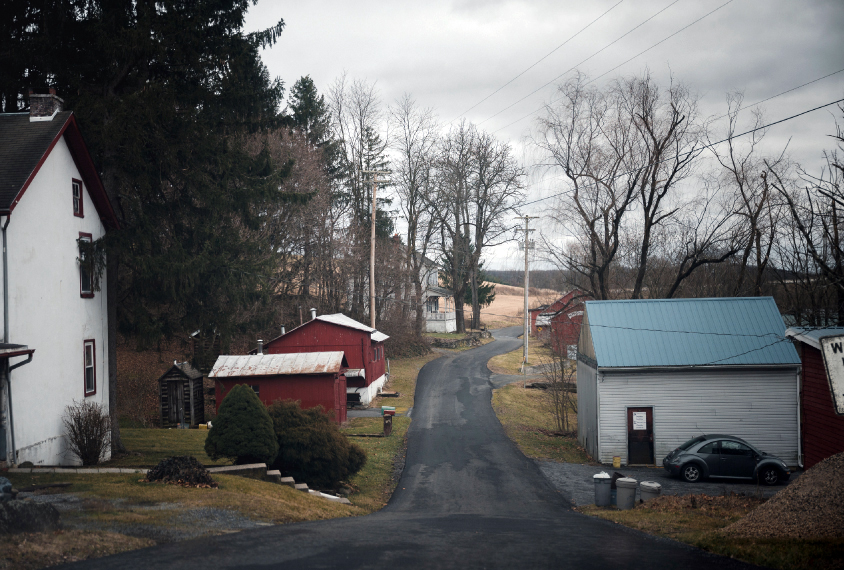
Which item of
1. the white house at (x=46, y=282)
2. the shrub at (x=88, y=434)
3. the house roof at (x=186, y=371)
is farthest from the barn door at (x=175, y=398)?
the shrub at (x=88, y=434)

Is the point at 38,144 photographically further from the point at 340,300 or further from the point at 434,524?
the point at 340,300

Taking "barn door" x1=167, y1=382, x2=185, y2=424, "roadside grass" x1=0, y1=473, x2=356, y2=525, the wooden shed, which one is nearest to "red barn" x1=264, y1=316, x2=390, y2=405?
the wooden shed

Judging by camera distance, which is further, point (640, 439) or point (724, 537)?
point (640, 439)

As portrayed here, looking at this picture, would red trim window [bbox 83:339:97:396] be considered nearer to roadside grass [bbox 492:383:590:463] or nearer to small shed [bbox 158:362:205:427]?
small shed [bbox 158:362:205:427]

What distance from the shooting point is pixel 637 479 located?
63.3ft

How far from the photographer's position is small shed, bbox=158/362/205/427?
25.9 metres

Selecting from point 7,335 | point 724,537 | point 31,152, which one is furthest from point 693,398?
point 31,152

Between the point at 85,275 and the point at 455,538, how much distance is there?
14.3 m

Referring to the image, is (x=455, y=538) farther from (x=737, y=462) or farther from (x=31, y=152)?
(x=31, y=152)

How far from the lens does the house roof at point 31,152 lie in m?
14.4

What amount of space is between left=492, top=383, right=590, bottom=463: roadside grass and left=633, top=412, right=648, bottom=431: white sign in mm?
2275

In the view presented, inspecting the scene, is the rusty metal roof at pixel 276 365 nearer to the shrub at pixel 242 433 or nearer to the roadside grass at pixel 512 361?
the shrub at pixel 242 433

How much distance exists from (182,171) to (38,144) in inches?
161

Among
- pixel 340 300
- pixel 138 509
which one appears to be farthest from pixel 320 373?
pixel 340 300
